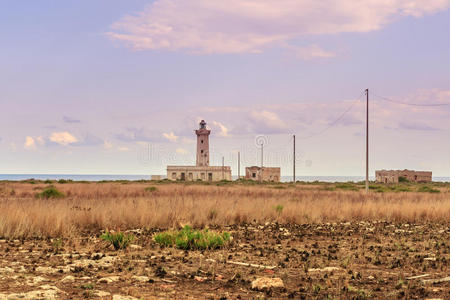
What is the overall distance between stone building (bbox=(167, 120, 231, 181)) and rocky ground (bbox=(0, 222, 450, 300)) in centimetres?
7682

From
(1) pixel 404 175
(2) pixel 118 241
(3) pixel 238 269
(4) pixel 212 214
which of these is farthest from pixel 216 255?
(1) pixel 404 175

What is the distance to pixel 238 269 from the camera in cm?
904

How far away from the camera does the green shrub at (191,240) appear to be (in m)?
11.2

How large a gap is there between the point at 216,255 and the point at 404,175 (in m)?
104

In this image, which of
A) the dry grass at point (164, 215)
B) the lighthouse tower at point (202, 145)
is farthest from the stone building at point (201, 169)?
the dry grass at point (164, 215)

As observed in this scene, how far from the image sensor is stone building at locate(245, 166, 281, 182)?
98.4 metres

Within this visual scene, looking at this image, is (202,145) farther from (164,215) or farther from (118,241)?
(118,241)

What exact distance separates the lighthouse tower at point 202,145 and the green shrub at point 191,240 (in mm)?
81433

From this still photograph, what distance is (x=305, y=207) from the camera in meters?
19.4

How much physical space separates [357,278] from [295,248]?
3.41 meters

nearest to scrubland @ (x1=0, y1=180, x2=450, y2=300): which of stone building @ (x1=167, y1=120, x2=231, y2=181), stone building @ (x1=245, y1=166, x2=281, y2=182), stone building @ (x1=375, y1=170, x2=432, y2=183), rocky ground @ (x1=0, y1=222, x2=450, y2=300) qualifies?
rocky ground @ (x1=0, y1=222, x2=450, y2=300)

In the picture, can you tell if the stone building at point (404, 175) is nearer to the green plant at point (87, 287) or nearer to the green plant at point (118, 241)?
the green plant at point (118, 241)

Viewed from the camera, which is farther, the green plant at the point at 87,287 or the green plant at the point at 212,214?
the green plant at the point at 212,214

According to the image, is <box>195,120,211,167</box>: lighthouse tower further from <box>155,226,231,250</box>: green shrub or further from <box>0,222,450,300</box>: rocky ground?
<box>155,226,231,250</box>: green shrub
